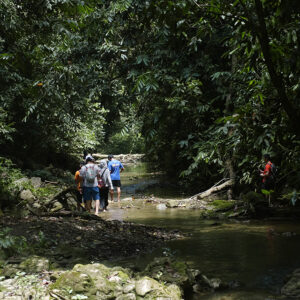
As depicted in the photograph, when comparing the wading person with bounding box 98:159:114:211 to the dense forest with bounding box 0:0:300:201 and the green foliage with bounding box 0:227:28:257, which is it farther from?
the green foliage with bounding box 0:227:28:257

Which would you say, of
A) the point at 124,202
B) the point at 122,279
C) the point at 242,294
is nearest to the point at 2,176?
the point at 124,202

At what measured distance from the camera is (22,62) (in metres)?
7.17

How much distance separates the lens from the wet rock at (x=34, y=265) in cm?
581

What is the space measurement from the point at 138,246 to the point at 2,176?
583 centimetres

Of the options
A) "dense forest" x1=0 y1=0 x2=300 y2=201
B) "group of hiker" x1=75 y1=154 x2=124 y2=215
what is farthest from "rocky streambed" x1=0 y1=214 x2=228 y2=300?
"dense forest" x1=0 y1=0 x2=300 y2=201

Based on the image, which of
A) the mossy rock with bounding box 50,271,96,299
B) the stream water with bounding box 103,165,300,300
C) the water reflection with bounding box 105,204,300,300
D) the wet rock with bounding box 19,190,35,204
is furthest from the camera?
the wet rock with bounding box 19,190,35,204

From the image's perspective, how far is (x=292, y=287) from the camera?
555 centimetres

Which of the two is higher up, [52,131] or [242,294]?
[52,131]

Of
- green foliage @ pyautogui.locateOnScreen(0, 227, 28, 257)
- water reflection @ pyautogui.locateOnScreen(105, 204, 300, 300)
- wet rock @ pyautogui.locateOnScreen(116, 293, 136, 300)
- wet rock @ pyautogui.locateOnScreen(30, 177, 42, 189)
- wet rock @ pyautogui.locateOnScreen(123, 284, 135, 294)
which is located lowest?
water reflection @ pyautogui.locateOnScreen(105, 204, 300, 300)

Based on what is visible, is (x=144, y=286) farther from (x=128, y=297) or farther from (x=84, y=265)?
(x=84, y=265)

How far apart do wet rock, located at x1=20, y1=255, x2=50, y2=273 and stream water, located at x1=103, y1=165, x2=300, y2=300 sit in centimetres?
167

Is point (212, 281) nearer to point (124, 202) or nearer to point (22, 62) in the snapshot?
point (22, 62)

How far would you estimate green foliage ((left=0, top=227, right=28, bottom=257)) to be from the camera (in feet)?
21.2

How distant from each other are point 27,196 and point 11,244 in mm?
5465
